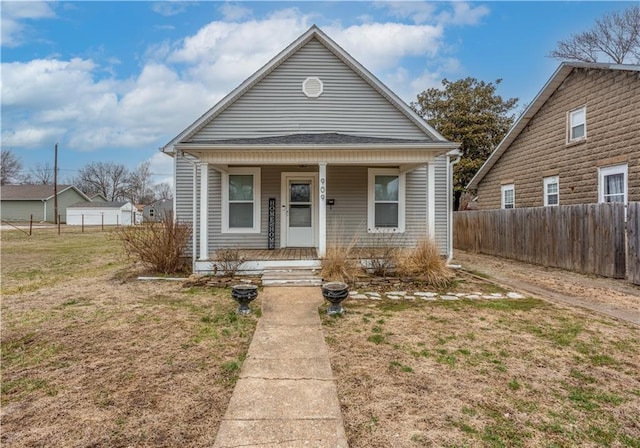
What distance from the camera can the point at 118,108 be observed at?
31281 mm

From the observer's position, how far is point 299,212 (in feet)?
32.8

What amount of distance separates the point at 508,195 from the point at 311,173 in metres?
9.83

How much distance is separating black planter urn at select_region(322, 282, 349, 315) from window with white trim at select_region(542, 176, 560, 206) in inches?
428

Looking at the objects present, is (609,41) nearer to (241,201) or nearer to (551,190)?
(551,190)

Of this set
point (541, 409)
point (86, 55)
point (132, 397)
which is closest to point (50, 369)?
point (132, 397)

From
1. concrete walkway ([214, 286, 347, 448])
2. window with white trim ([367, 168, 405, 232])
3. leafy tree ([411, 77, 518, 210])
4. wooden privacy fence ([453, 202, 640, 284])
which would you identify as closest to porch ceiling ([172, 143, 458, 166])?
window with white trim ([367, 168, 405, 232])

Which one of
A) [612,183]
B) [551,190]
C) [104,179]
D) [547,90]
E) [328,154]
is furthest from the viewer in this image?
[104,179]

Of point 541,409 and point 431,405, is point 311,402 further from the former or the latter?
point 541,409

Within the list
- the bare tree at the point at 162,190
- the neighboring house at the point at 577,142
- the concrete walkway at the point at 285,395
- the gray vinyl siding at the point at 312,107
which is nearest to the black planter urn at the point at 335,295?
the concrete walkway at the point at 285,395

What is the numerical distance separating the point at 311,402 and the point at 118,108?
35.4 metres

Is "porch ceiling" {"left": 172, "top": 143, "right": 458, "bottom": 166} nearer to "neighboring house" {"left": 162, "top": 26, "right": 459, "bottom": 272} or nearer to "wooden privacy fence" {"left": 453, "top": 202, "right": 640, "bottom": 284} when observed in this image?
"neighboring house" {"left": 162, "top": 26, "right": 459, "bottom": 272}

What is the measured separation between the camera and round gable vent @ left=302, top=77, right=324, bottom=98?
1002 centimetres

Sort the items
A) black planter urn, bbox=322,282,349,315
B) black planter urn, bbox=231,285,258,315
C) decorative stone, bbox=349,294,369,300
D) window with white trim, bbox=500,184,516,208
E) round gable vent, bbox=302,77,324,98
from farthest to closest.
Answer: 1. window with white trim, bbox=500,184,516,208
2. round gable vent, bbox=302,77,324,98
3. decorative stone, bbox=349,294,369,300
4. black planter urn, bbox=231,285,258,315
5. black planter urn, bbox=322,282,349,315

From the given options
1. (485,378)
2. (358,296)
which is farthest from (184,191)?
(485,378)
